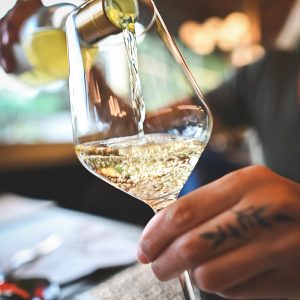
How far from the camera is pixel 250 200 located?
35 cm

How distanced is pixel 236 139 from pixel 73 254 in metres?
3.49

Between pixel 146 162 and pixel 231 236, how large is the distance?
0.10 meters

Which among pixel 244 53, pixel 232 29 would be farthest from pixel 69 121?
pixel 244 53

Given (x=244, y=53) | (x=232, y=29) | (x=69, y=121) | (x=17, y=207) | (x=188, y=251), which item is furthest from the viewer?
(x=244, y=53)

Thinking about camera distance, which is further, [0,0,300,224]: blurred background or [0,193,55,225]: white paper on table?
[0,0,300,224]: blurred background

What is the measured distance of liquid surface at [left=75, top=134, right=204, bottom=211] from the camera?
1.27 feet

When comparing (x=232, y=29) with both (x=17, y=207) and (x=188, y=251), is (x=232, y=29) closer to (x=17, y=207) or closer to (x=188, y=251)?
(x=17, y=207)

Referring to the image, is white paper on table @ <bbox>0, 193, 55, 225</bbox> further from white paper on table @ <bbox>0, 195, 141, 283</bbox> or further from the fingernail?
the fingernail

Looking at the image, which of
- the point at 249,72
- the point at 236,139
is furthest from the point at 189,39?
the point at 249,72

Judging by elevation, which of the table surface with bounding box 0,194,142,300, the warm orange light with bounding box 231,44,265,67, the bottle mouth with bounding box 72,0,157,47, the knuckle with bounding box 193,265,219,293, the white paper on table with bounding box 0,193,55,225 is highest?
the bottle mouth with bounding box 72,0,157,47

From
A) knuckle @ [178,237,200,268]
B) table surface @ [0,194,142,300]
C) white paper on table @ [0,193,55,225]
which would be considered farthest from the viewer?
white paper on table @ [0,193,55,225]

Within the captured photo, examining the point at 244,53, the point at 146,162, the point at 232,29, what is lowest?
the point at 244,53

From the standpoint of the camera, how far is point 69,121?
6.55 ft

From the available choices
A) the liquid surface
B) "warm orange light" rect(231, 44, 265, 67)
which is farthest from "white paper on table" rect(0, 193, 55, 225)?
"warm orange light" rect(231, 44, 265, 67)
